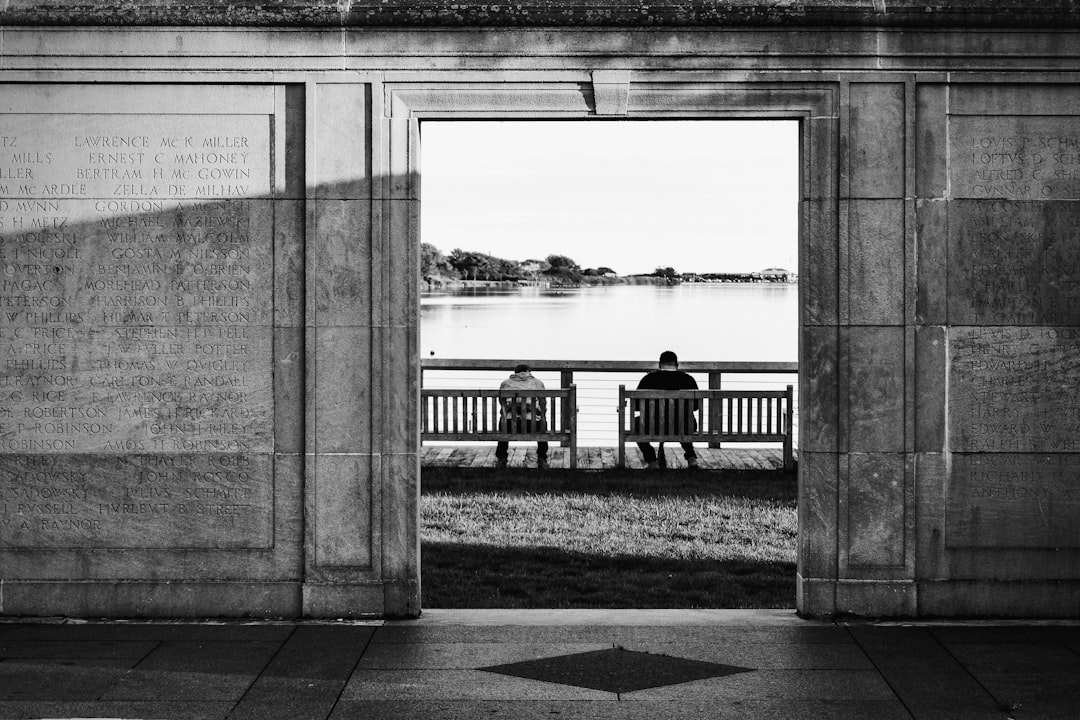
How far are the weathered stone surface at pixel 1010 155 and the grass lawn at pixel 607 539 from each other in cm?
310

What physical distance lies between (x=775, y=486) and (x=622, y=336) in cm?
4924

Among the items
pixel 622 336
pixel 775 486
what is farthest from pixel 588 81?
pixel 622 336

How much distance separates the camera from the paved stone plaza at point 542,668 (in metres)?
6.04

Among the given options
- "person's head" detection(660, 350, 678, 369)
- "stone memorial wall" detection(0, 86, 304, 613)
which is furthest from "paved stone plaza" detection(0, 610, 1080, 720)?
"person's head" detection(660, 350, 678, 369)

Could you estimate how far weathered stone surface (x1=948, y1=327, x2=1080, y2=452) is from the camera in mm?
7695

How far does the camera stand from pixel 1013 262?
25.2 feet

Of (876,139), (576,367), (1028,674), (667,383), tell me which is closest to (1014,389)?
(876,139)

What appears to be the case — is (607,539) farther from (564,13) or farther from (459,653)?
(564,13)

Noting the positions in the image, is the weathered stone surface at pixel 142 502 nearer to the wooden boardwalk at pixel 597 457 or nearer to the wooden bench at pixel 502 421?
the wooden bench at pixel 502 421

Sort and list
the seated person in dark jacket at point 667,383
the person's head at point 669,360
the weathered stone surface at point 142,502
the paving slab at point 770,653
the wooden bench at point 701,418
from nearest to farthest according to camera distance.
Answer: the paving slab at point 770,653 < the weathered stone surface at point 142,502 < the wooden bench at point 701,418 < the seated person in dark jacket at point 667,383 < the person's head at point 669,360

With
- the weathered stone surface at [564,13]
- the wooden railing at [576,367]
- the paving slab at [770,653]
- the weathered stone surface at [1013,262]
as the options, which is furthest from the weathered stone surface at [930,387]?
the wooden railing at [576,367]

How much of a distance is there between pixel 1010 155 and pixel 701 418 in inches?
303

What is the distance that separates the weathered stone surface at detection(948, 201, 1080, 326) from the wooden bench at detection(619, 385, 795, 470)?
6924 mm

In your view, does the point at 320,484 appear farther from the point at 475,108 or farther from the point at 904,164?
the point at 904,164
